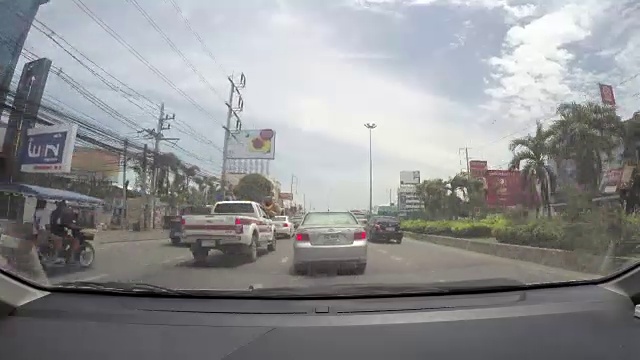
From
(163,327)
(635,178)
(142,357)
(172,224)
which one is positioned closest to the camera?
(142,357)

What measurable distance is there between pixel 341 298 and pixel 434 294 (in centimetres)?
70

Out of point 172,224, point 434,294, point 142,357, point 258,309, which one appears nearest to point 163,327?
point 142,357

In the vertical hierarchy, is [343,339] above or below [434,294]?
below

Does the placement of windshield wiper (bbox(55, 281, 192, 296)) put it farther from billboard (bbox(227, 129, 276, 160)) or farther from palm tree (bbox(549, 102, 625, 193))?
palm tree (bbox(549, 102, 625, 193))

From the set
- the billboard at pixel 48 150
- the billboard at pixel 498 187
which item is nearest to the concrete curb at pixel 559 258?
the billboard at pixel 48 150

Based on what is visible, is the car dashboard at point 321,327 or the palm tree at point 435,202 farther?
the palm tree at point 435,202

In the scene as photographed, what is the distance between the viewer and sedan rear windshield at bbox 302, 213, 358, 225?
723cm

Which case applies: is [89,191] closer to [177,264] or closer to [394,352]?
[177,264]

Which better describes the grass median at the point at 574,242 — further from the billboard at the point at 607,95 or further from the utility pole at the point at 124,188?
the utility pole at the point at 124,188

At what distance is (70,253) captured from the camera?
14.9 ft

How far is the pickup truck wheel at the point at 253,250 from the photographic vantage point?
7405mm

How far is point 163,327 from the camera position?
3078mm

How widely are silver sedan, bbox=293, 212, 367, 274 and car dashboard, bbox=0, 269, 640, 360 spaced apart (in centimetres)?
221

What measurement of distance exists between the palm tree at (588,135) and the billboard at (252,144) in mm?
3477
